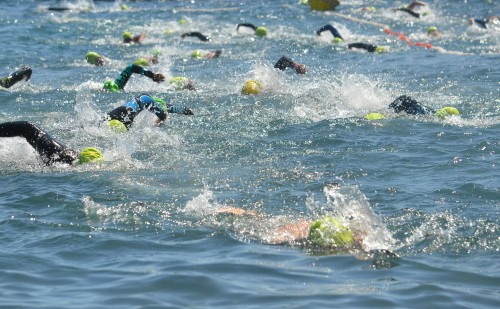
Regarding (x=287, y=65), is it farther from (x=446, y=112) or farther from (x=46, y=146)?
(x=46, y=146)

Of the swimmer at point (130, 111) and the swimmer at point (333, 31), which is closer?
the swimmer at point (130, 111)

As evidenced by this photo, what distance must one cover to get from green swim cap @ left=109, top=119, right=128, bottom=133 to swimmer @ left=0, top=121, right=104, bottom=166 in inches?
57.2

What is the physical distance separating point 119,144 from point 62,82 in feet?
24.2

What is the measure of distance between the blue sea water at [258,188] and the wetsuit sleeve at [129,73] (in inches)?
12.7

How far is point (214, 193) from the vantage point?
10375mm

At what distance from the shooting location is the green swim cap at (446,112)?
14391 millimetres

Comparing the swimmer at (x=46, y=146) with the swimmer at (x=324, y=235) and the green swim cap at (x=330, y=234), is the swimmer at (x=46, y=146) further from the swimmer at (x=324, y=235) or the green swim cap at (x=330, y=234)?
the green swim cap at (x=330, y=234)

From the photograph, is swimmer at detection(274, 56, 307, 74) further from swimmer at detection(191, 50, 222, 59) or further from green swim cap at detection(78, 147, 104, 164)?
green swim cap at detection(78, 147, 104, 164)

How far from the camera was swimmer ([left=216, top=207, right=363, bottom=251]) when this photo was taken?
8.28 m

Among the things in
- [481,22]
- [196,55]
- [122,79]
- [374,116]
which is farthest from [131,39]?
[374,116]

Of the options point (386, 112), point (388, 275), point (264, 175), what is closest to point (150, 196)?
point (264, 175)

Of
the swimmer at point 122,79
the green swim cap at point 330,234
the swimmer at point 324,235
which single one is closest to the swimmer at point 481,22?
the swimmer at point 122,79

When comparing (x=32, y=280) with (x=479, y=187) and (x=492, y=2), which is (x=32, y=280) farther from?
(x=492, y=2)

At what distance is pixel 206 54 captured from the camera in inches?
904
